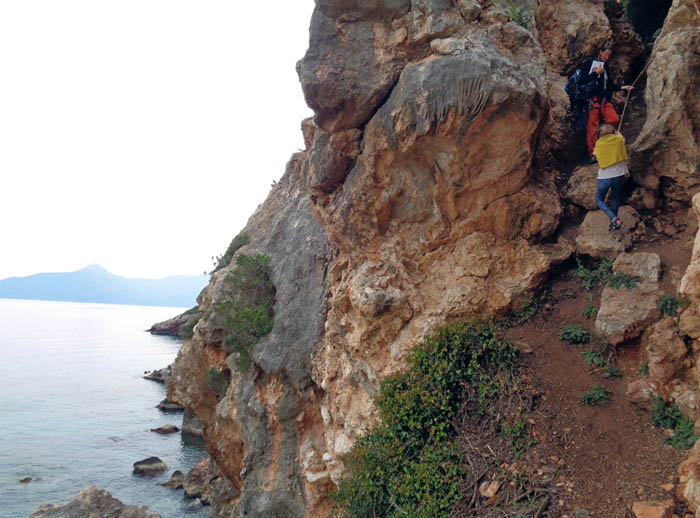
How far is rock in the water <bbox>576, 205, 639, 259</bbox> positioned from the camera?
8.73m

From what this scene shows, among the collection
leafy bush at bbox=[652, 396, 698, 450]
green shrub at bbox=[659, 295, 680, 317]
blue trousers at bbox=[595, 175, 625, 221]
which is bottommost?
leafy bush at bbox=[652, 396, 698, 450]

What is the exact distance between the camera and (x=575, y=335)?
8.03m

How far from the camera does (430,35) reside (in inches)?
364

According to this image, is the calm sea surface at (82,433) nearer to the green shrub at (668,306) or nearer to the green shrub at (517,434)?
the green shrub at (517,434)

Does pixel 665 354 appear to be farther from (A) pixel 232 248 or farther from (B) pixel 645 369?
(A) pixel 232 248

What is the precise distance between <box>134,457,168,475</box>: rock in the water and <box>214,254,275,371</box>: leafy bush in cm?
1331

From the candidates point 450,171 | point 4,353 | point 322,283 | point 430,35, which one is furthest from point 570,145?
point 4,353

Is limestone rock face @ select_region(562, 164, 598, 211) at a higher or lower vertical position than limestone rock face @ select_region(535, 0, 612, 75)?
lower

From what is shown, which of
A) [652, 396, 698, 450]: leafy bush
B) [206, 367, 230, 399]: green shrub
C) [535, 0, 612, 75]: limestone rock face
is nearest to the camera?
[652, 396, 698, 450]: leafy bush

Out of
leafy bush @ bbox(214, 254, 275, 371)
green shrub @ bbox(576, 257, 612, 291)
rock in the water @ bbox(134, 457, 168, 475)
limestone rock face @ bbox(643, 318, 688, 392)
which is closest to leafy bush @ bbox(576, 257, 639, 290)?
green shrub @ bbox(576, 257, 612, 291)

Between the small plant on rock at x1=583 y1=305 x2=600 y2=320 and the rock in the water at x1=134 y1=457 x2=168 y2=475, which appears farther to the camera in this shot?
the rock in the water at x1=134 y1=457 x2=168 y2=475

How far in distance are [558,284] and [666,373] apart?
284 centimetres

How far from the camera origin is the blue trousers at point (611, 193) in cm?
889

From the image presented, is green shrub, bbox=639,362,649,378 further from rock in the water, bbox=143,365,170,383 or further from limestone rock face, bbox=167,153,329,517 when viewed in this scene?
rock in the water, bbox=143,365,170,383
